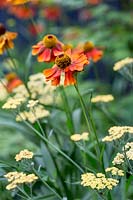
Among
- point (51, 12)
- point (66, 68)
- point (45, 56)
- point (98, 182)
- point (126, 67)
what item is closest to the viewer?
point (98, 182)

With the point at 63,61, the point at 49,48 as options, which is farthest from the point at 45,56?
the point at 63,61

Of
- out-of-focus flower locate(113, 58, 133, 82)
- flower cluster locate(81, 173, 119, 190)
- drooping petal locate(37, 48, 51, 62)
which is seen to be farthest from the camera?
out-of-focus flower locate(113, 58, 133, 82)

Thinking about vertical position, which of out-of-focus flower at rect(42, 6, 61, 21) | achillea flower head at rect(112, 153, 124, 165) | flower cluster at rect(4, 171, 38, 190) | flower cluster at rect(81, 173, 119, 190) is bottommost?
flower cluster at rect(81, 173, 119, 190)

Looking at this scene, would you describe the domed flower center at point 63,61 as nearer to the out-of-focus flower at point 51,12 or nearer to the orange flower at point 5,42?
the orange flower at point 5,42

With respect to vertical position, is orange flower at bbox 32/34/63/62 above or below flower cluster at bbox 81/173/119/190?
above

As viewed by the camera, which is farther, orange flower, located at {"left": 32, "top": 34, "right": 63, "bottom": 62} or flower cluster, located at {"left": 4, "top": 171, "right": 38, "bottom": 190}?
orange flower, located at {"left": 32, "top": 34, "right": 63, "bottom": 62}

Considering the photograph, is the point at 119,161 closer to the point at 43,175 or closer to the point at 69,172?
the point at 43,175

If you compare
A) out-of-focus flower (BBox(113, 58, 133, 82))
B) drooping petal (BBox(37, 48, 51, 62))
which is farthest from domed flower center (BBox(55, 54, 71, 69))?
out-of-focus flower (BBox(113, 58, 133, 82))

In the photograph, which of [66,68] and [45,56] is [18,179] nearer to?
[66,68]

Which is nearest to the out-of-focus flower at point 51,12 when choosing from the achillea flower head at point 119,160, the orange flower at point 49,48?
the orange flower at point 49,48

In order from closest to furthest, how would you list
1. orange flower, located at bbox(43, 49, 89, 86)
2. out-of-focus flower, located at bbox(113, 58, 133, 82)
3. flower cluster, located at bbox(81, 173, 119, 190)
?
flower cluster, located at bbox(81, 173, 119, 190) < orange flower, located at bbox(43, 49, 89, 86) < out-of-focus flower, located at bbox(113, 58, 133, 82)

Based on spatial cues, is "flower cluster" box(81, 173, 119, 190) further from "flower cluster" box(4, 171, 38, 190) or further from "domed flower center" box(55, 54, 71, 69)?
"domed flower center" box(55, 54, 71, 69)
